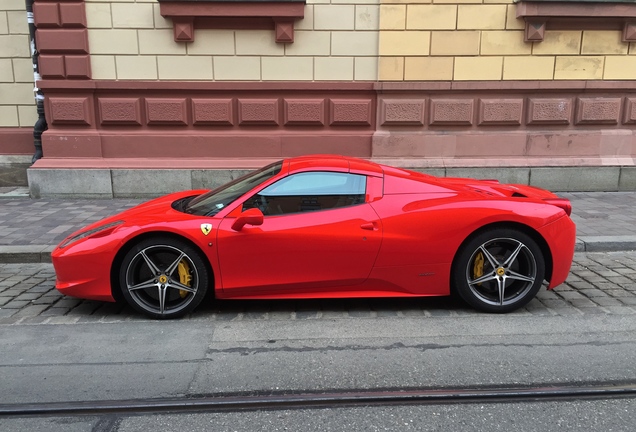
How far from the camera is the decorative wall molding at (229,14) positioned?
8.20m

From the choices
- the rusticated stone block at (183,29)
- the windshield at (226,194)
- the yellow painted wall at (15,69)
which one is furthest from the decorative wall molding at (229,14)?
the windshield at (226,194)

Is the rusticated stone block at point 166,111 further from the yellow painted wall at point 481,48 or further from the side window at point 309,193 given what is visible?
the side window at point 309,193

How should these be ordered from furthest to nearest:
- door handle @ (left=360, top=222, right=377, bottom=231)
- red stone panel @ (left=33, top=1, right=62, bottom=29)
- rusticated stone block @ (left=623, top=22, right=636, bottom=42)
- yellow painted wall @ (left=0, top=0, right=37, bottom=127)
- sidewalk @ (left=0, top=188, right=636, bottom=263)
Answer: yellow painted wall @ (left=0, top=0, right=37, bottom=127)
rusticated stone block @ (left=623, top=22, right=636, bottom=42)
red stone panel @ (left=33, top=1, right=62, bottom=29)
sidewalk @ (left=0, top=188, right=636, bottom=263)
door handle @ (left=360, top=222, right=377, bottom=231)

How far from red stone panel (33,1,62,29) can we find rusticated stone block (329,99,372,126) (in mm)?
4745

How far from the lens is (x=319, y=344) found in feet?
11.8

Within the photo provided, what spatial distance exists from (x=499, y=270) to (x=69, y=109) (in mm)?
7637

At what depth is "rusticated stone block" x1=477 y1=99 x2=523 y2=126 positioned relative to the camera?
346 inches

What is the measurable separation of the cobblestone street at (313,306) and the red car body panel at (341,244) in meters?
0.21

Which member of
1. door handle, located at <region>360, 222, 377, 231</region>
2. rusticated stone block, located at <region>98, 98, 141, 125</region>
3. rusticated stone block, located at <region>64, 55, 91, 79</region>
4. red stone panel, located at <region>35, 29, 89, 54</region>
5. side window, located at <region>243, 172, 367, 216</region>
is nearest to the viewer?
door handle, located at <region>360, 222, 377, 231</region>

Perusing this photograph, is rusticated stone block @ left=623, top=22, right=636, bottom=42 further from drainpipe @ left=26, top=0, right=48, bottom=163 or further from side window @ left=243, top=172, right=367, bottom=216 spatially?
drainpipe @ left=26, top=0, right=48, bottom=163

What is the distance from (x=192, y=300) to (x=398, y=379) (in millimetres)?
1819

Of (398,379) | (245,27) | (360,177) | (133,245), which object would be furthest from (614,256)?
(245,27)

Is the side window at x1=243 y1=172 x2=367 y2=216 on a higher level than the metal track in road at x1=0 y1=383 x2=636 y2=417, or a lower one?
higher

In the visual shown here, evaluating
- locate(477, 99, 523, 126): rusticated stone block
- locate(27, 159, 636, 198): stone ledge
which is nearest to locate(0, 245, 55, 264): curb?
locate(27, 159, 636, 198): stone ledge
